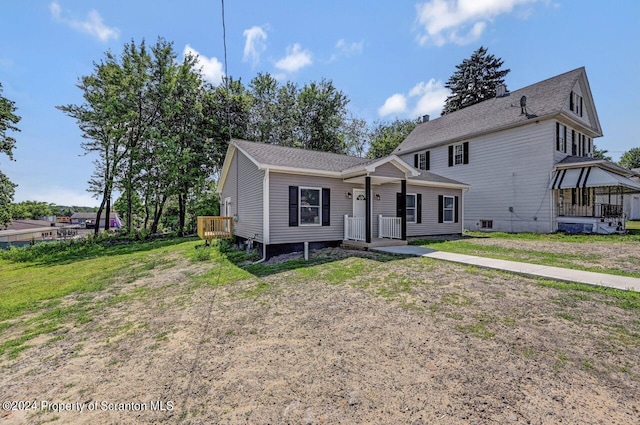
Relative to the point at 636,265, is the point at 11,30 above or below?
above

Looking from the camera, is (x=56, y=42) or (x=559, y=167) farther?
(x=559, y=167)

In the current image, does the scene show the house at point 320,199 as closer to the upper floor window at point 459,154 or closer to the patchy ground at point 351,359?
the patchy ground at point 351,359

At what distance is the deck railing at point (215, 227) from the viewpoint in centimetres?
1192

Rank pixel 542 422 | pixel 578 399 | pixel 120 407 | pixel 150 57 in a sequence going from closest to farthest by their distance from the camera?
pixel 542 422
pixel 578 399
pixel 120 407
pixel 150 57

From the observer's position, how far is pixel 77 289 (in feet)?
22.6

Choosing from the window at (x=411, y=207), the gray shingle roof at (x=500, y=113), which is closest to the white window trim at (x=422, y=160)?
the gray shingle roof at (x=500, y=113)

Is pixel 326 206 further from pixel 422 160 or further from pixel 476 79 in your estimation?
pixel 476 79

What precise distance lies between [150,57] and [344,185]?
1786cm

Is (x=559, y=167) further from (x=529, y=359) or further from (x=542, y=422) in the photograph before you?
(x=542, y=422)

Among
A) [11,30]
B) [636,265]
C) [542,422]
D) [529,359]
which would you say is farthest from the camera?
[11,30]

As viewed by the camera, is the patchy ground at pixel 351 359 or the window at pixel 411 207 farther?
the window at pixel 411 207

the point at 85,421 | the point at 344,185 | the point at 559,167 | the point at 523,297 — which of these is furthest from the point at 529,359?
the point at 559,167

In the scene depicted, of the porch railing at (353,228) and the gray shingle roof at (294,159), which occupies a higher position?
the gray shingle roof at (294,159)

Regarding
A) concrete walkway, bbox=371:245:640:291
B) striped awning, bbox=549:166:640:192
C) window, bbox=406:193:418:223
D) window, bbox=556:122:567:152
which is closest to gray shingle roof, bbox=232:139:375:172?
window, bbox=406:193:418:223
